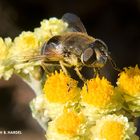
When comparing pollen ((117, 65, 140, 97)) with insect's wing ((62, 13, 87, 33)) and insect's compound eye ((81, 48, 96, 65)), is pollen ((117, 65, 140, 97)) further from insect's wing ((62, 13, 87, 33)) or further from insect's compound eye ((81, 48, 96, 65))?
insect's wing ((62, 13, 87, 33))

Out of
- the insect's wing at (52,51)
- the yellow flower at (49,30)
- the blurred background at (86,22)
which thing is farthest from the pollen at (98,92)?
the blurred background at (86,22)

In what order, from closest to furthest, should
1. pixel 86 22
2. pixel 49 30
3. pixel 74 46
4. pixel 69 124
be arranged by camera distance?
pixel 69 124 < pixel 74 46 < pixel 49 30 < pixel 86 22

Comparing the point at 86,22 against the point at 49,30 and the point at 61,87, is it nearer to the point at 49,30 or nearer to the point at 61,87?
the point at 49,30

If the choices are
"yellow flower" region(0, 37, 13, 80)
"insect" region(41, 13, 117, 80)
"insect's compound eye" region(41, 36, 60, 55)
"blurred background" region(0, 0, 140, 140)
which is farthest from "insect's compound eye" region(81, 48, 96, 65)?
"blurred background" region(0, 0, 140, 140)

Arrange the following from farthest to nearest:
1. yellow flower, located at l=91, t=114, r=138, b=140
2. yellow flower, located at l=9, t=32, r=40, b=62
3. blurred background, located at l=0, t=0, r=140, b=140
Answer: blurred background, located at l=0, t=0, r=140, b=140 → yellow flower, located at l=9, t=32, r=40, b=62 → yellow flower, located at l=91, t=114, r=138, b=140

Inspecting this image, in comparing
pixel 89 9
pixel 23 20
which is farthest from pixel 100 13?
pixel 23 20

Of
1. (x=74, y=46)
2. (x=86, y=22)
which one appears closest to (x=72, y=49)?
(x=74, y=46)

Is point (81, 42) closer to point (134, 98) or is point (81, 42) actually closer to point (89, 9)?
point (134, 98)

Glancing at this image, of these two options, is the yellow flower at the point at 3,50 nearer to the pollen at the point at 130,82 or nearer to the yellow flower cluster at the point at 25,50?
the yellow flower cluster at the point at 25,50
